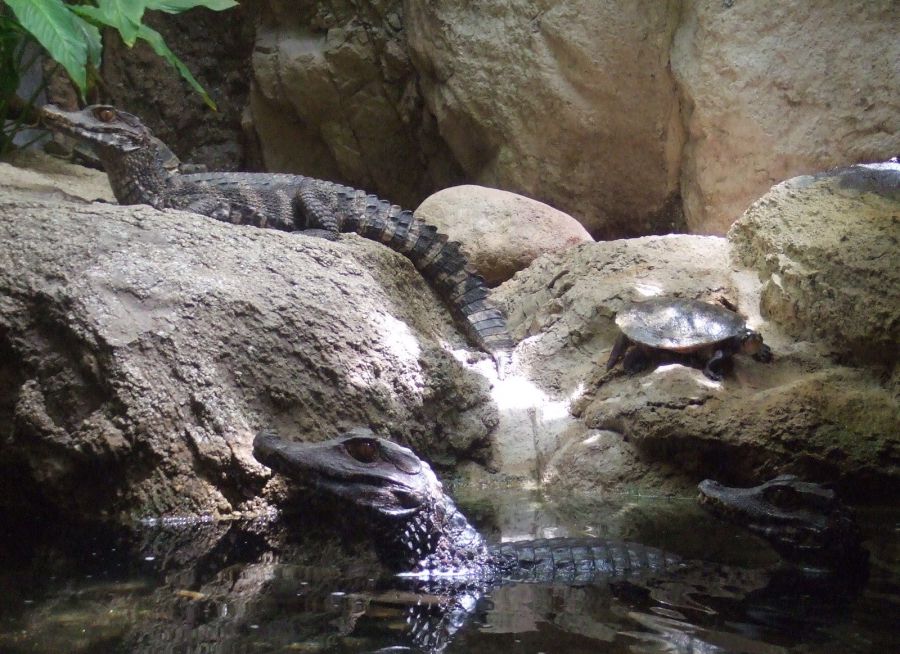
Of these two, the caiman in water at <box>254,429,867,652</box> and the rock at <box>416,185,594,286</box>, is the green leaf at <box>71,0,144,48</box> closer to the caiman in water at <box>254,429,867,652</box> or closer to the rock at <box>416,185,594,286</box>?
the rock at <box>416,185,594,286</box>

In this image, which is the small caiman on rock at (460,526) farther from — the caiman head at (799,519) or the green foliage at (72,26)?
the green foliage at (72,26)

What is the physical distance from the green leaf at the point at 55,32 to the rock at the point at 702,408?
10.3ft

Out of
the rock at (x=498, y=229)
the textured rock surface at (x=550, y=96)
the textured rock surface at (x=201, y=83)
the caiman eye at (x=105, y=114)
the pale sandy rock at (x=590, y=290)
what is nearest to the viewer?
the pale sandy rock at (x=590, y=290)

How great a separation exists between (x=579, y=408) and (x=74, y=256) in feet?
9.31

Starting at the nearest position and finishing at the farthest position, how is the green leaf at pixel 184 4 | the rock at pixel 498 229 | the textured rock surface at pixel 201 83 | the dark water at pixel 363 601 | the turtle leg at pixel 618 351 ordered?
the dark water at pixel 363 601, the turtle leg at pixel 618 351, the green leaf at pixel 184 4, the rock at pixel 498 229, the textured rock surface at pixel 201 83

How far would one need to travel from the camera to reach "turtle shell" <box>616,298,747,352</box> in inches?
191

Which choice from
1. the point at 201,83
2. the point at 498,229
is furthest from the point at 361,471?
the point at 201,83

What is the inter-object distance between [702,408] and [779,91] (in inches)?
127

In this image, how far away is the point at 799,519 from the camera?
3.18m

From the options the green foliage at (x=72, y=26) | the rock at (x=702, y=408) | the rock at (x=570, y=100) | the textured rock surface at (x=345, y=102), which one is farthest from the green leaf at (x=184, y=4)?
the rock at (x=702, y=408)

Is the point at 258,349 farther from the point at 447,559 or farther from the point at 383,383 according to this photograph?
the point at 447,559

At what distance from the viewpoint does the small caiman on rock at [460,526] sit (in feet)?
10.2

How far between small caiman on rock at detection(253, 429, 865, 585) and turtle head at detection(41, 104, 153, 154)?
3450mm

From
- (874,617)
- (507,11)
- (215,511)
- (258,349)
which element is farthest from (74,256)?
(507,11)
